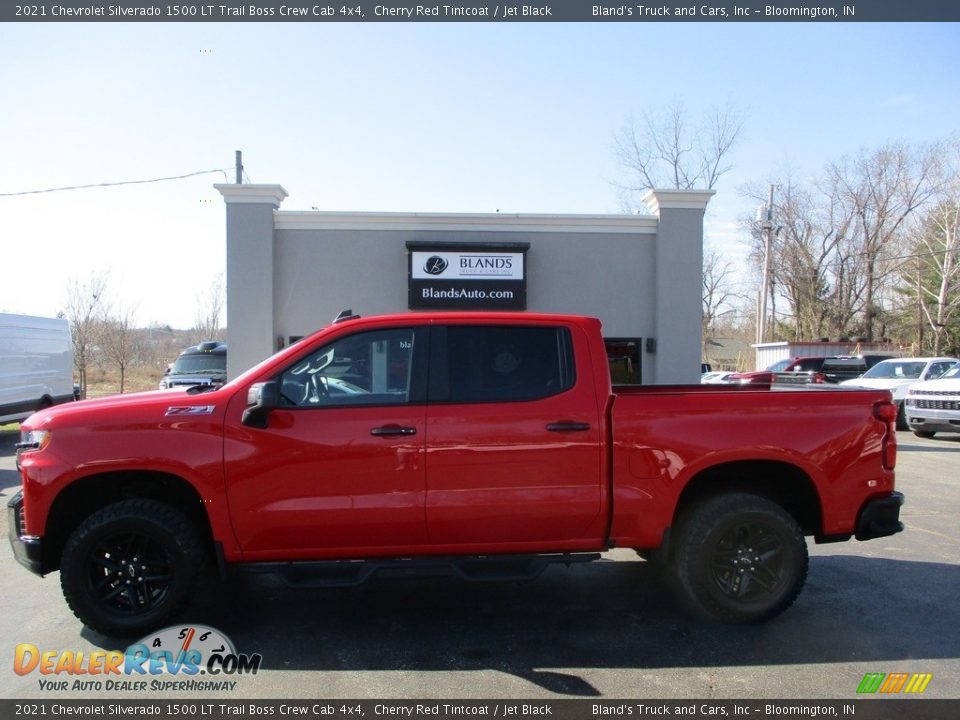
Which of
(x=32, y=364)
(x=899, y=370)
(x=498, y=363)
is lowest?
(x=899, y=370)

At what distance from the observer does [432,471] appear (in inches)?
180

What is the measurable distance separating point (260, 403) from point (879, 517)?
401 cm

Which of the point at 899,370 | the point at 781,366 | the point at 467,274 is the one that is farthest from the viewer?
the point at 781,366

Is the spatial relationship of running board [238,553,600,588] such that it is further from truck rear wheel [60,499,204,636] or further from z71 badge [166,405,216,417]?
z71 badge [166,405,216,417]

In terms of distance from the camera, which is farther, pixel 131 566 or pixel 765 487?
pixel 765 487

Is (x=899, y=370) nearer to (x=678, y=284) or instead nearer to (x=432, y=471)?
(x=678, y=284)

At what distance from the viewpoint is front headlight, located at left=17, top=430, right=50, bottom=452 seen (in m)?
4.56

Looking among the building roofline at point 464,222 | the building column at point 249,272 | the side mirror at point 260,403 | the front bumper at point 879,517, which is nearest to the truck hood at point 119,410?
the side mirror at point 260,403

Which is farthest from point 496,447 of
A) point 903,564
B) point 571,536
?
point 903,564

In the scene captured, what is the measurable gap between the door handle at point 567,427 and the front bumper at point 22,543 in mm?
3192

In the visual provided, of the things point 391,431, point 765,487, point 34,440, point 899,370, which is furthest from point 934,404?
point 34,440

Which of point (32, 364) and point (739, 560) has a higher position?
point (32, 364)

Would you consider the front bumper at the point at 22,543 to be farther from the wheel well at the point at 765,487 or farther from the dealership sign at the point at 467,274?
the dealership sign at the point at 467,274

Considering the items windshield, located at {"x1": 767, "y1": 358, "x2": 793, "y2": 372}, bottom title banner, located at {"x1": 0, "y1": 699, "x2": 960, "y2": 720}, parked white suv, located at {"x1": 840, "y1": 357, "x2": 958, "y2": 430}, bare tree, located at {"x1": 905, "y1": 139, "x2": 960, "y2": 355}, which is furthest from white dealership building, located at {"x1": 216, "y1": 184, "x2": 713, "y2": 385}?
bare tree, located at {"x1": 905, "y1": 139, "x2": 960, "y2": 355}
